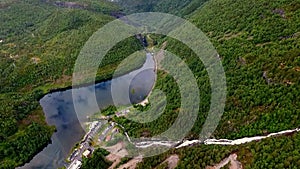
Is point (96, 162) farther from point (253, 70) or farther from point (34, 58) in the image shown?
point (34, 58)

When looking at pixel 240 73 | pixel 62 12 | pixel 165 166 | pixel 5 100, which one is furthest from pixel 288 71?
pixel 62 12

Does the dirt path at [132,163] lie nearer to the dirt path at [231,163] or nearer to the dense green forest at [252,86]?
the dense green forest at [252,86]

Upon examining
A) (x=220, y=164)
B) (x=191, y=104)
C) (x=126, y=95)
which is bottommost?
(x=220, y=164)

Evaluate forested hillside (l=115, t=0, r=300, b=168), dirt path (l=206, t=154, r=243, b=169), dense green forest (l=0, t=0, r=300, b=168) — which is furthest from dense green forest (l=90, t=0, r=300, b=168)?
dirt path (l=206, t=154, r=243, b=169)

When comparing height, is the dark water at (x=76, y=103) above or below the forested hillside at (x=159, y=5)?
below

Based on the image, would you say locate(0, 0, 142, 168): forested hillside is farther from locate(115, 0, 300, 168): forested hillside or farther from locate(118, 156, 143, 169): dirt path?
locate(115, 0, 300, 168): forested hillside

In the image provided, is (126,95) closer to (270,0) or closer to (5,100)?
(5,100)

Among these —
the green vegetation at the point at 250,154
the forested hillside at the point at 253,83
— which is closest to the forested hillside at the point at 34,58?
the forested hillside at the point at 253,83
